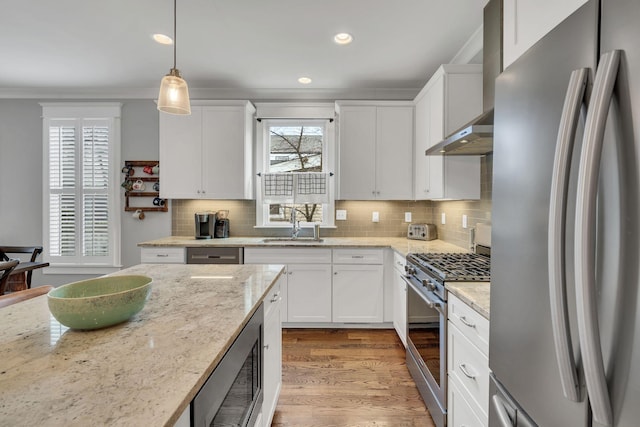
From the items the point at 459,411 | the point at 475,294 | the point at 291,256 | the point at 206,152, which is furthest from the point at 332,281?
the point at 206,152

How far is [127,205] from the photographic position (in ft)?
11.6

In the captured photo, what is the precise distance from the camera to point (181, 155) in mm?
3250

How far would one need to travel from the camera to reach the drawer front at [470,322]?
3.71 ft

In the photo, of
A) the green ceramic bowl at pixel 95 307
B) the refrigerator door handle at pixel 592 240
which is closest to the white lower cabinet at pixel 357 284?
the green ceramic bowl at pixel 95 307

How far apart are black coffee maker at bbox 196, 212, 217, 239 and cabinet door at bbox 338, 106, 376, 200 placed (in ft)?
4.95

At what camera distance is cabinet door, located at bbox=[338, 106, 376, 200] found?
3.21m

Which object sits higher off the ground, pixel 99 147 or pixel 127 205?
pixel 99 147

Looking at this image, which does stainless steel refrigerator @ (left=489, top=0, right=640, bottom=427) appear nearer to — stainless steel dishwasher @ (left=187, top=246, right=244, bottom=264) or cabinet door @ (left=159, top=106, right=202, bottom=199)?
stainless steel dishwasher @ (left=187, top=246, right=244, bottom=264)

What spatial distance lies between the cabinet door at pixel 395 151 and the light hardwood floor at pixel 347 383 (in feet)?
5.12

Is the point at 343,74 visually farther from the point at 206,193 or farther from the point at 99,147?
the point at 99,147

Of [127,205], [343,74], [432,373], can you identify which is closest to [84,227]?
[127,205]

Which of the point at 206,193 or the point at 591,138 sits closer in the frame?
the point at 591,138

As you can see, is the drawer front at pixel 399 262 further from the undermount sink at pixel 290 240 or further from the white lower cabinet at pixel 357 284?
the undermount sink at pixel 290 240

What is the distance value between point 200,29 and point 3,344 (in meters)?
2.35
